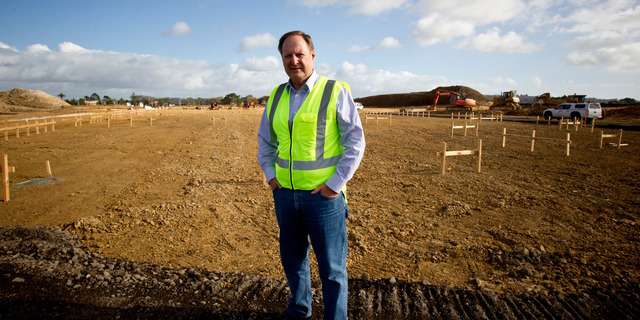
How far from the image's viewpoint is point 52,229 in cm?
561

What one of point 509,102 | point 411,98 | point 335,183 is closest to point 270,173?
point 335,183

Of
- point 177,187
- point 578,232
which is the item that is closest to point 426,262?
point 578,232

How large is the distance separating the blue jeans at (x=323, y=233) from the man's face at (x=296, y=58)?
817 mm

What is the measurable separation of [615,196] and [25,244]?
430 inches

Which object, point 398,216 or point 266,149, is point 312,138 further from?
point 398,216

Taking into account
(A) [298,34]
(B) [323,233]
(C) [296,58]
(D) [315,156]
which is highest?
(A) [298,34]

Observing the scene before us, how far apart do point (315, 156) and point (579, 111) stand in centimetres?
3936

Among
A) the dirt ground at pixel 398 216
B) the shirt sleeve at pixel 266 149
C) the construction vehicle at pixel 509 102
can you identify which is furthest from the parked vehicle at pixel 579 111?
the shirt sleeve at pixel 266 149

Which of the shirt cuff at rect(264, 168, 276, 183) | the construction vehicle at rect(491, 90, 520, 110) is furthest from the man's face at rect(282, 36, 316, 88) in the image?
the construction vehicle at rect(491, 90, 520, 110)

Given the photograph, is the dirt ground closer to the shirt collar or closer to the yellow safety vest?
the yellow safety vest

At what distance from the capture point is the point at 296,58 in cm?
243

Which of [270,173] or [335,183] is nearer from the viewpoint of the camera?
[335,183]

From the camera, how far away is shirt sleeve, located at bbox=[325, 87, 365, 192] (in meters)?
2.40

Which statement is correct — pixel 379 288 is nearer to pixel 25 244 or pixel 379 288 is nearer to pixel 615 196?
pixel 25 244
